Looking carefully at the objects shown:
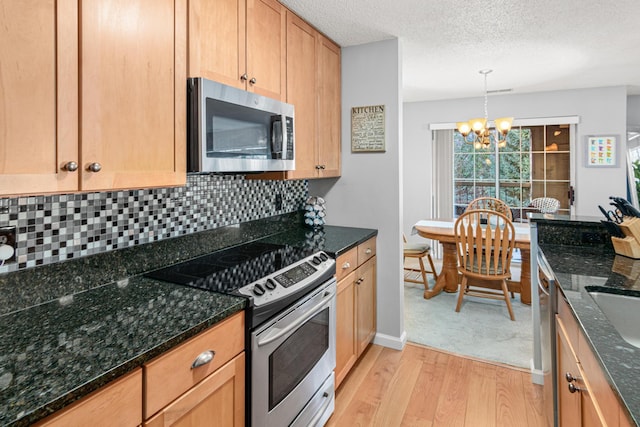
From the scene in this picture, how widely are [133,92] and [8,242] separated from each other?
0.62 m

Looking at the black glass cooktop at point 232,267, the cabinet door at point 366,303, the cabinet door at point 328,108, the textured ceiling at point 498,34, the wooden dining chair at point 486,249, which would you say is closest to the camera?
the black glass cooktop at point 232,267

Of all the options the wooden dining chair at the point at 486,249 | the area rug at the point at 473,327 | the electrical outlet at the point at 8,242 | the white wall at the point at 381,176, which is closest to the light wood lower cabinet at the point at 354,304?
the white wall at the point at 381,176

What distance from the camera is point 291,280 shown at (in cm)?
156

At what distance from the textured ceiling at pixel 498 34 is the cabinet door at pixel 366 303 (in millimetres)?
1619

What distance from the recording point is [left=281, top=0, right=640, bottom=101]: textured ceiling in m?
Answer: 2.19

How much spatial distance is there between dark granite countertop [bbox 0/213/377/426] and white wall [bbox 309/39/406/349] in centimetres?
144

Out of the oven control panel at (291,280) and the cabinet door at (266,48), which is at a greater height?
the cabinet door at (266,48)

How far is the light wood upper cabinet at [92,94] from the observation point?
0.90 m

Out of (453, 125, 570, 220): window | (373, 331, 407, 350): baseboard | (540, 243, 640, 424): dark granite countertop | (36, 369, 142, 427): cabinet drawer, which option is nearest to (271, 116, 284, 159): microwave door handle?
(36, 369, 142, 427): cabinet drawer

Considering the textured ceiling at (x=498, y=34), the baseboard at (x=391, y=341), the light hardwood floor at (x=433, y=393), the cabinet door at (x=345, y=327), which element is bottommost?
the light hardwood floor at (x=433, y=393)

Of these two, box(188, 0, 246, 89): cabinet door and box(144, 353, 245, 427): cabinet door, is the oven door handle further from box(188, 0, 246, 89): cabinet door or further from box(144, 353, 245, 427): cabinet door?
box(188, 0, 246, 89): cabinet door

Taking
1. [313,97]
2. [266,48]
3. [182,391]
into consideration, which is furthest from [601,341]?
[313,97]

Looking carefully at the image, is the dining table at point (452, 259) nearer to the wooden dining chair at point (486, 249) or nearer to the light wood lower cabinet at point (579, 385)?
the wooden dining chair at point (486, 249)

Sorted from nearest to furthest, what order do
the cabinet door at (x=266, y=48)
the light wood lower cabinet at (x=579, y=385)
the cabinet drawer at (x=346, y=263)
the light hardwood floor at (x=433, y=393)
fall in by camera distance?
the light wood lower cabinet at (x=579, y=385) → the cabinet door at (x=266, y=48) → the light hardwood floor at (x=433, y=393) → the cabinet drawer at (x=346, y=263)
